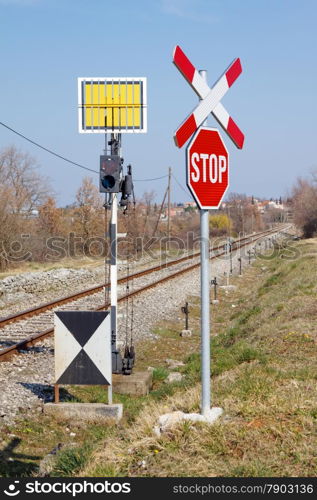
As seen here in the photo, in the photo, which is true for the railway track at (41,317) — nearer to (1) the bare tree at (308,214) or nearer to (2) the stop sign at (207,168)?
(2) the stop sign at (207,168)

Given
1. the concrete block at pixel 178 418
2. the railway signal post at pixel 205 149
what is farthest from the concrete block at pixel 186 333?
the railway signal post at pixel 205 149

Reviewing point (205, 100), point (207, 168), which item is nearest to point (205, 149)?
point (207, 168)

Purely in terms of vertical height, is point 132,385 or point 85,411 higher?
point 85,411

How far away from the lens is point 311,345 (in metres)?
9.30

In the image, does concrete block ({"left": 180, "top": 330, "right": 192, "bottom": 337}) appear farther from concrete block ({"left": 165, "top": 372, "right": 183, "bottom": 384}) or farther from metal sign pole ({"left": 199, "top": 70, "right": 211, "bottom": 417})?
metal sign pole ({"left": 199, "top": 70, "right": 211, "bottom": 417})

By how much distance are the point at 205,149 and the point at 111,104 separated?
19.1 feet

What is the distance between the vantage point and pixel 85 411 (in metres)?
8.05

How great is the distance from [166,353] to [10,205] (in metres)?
26.1

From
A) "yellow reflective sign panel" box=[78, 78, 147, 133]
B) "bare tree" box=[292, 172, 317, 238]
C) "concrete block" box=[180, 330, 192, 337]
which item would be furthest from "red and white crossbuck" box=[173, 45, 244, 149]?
"bare tree" box=[292, 172, 317, 238]

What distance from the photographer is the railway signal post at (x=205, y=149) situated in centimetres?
507

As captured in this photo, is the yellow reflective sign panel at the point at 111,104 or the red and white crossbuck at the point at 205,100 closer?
the red and white crossbuck at the point at 205,100

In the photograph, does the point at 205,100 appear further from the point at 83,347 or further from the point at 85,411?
the point at 85,411
